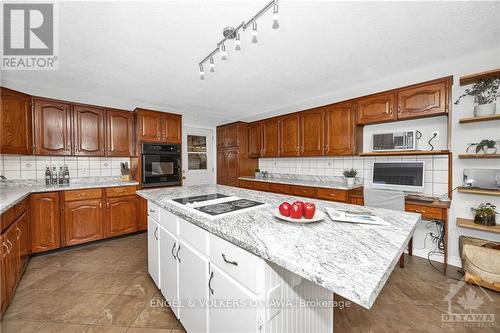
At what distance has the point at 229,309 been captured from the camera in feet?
3.40

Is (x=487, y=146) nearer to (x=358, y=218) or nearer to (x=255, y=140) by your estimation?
(x=358, y=218)

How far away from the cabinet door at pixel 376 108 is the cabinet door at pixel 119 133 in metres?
3.62

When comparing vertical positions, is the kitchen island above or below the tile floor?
above

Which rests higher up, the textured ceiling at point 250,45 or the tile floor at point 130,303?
the textured ceiling at point 250,45

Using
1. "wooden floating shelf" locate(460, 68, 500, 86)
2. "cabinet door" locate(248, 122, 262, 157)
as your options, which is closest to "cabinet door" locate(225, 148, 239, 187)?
"cabinet door" locate(248, 122, 262, 157)

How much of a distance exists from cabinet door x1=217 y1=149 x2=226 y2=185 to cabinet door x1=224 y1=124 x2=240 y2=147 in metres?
0.27

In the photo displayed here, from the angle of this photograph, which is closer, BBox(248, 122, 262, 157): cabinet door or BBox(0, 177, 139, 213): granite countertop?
BBox(0, 177, 139, 213): granite countertop

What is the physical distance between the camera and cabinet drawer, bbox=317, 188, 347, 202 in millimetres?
2883

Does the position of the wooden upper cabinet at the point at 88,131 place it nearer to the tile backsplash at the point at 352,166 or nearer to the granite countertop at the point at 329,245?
the granite countertop at the point at 329,245

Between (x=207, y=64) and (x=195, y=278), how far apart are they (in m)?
2.08

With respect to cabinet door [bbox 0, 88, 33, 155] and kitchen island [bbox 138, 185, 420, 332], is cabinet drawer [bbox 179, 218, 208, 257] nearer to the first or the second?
kitchen island [bbox 138, 185, 420, 332]

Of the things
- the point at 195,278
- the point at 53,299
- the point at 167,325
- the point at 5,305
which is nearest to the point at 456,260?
the point at 195,278

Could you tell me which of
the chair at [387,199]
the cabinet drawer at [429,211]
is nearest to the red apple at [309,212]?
the chair at [387,199]

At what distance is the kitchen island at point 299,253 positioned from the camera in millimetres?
619
